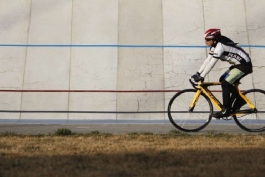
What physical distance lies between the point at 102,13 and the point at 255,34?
465cm

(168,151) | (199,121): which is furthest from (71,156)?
Result: (199,121)

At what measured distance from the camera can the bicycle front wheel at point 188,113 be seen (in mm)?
7473

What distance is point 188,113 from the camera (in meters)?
7.46

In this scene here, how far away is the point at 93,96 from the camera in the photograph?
10977 millimetres

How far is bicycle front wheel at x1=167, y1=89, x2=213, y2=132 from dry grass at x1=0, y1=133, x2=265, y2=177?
2.55ft

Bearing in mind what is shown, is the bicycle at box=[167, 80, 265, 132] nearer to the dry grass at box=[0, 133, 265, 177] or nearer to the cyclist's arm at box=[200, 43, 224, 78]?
the cyclist's arm at box=[200, 43, 224, 78]

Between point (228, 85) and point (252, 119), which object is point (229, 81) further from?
point (252, 119)

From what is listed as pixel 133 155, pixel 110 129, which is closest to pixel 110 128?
pixel 110 129

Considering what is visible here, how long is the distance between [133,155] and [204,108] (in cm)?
303

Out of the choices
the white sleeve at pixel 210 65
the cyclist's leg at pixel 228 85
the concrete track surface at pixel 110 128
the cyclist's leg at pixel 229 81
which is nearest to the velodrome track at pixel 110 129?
the concrete track surface at pixel 110 128

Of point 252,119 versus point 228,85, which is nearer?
point 228,85

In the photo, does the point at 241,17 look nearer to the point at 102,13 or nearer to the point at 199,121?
the point at 102,13

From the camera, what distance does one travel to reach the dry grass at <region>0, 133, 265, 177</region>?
426cm

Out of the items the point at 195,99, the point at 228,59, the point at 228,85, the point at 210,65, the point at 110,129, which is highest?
the point at 228,59
